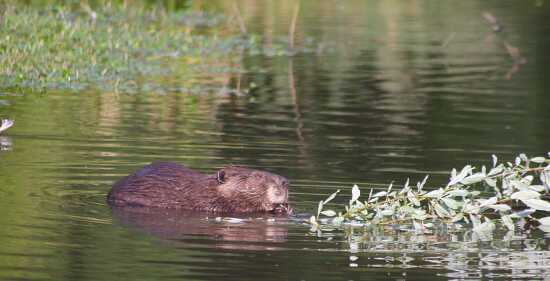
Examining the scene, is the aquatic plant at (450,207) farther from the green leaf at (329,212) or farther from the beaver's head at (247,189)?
the beaver's head at (247,189)

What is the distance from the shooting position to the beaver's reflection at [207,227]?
952 cm

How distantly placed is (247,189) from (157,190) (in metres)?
0.69

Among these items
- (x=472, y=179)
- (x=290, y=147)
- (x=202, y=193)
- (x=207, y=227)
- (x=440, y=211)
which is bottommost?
(x=207, y=227)

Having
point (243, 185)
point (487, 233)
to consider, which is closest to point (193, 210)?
point (243, 185)

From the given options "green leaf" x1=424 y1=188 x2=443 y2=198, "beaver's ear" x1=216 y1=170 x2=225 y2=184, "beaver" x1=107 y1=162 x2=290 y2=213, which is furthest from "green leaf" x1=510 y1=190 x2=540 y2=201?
"beaver's ear" x1=216 y1=170 x2=225 y2=184

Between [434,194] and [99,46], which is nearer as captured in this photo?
[434,194]

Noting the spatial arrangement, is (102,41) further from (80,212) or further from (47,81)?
(80,212)

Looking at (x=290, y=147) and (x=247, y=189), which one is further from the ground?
(x=290, y=147)

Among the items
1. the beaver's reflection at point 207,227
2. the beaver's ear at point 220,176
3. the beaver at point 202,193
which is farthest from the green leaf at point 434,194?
the beaver's ear at point 220,176

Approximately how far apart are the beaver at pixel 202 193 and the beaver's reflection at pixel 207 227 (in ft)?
0.34

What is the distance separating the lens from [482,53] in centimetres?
2802

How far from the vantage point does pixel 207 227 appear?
10102 millimetres

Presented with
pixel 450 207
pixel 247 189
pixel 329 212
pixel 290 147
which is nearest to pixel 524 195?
pixel 450 207

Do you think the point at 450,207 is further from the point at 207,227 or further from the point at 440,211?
the point at 207,227
